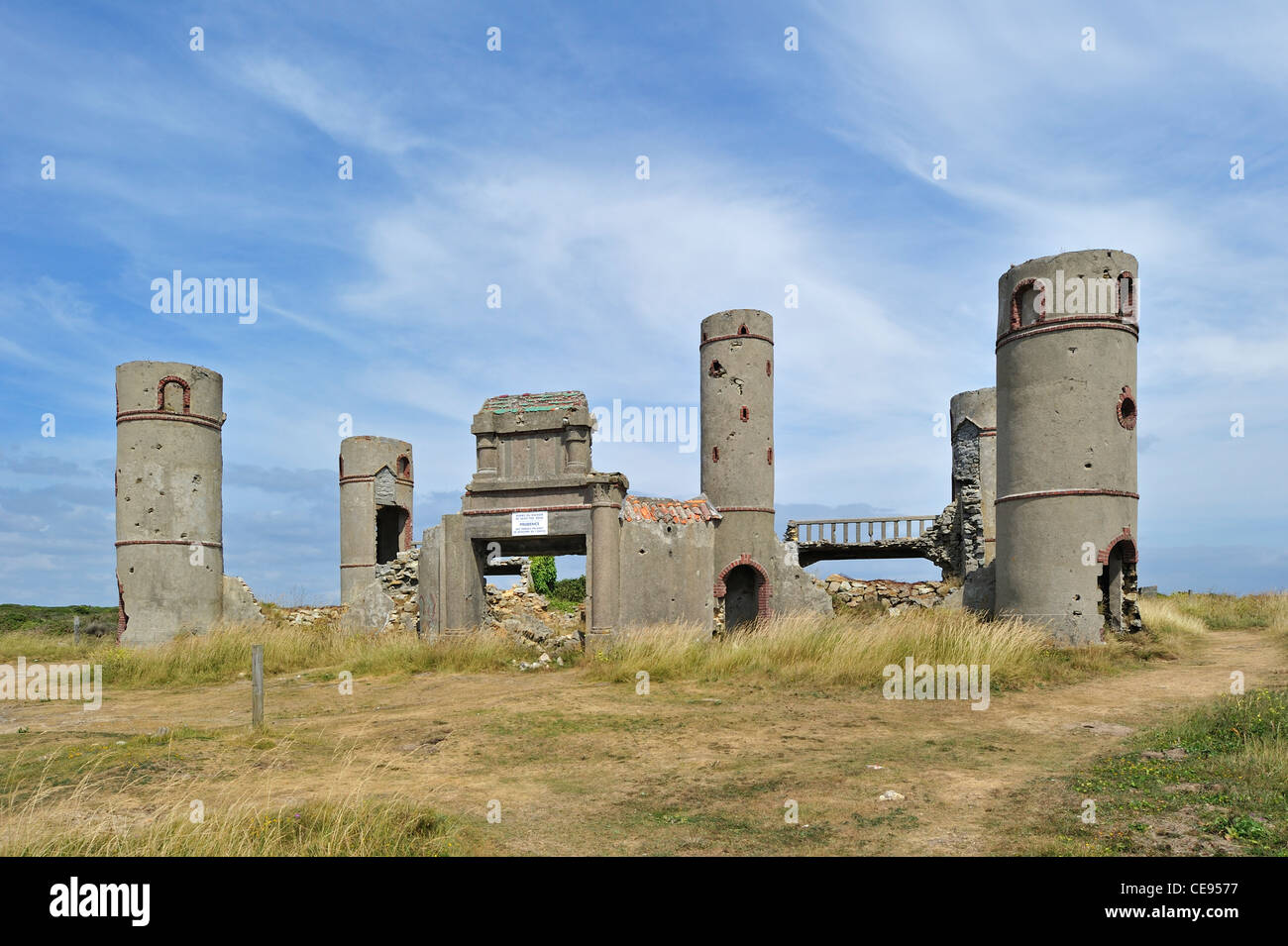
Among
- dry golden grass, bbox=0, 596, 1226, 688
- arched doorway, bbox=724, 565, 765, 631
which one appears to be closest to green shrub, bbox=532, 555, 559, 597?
arched doorway, bbox=724, 565, 765, 631

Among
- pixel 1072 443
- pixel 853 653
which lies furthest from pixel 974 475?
pixel 853 653

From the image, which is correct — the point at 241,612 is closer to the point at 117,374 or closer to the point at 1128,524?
the point at 117,374

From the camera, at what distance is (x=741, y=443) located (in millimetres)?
22062

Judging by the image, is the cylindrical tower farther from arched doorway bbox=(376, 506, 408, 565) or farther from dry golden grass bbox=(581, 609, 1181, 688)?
arched doorway bbox=(376, 506, 408, 565)

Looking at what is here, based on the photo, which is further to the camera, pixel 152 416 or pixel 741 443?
pixel 741 443

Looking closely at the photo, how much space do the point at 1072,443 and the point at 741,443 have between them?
7.80 metres

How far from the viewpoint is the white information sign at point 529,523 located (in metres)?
17.9

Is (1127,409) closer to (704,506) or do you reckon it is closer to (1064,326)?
(1064,326)

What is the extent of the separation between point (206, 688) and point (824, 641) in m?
11.1

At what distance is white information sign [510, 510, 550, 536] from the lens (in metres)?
17.9

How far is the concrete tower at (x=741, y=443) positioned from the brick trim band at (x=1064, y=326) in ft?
21.2
